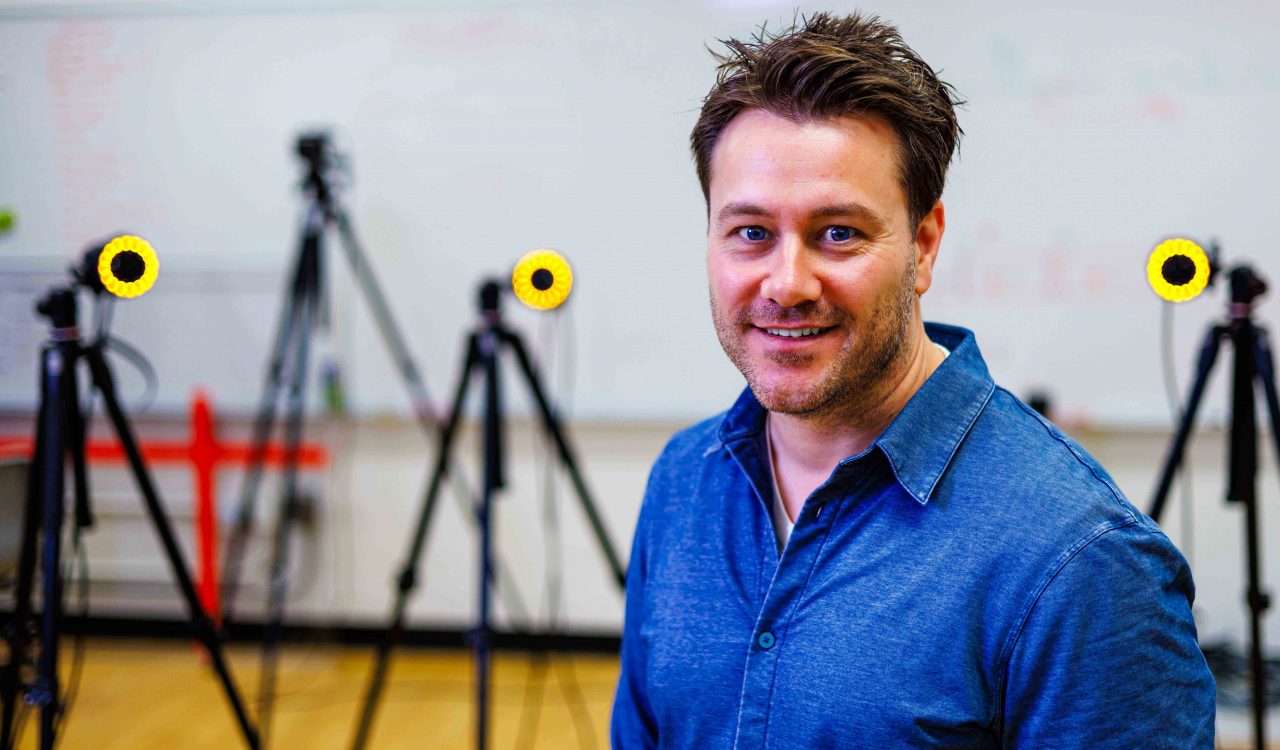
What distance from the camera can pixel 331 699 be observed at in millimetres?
2623

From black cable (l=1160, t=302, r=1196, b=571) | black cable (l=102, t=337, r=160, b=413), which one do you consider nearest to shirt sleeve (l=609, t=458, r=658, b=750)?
black cable (l=1160, t=302, r=1196, b=571)

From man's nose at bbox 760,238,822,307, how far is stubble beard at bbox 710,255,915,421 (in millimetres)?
16

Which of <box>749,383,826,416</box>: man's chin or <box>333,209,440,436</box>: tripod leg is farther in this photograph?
<box>333,209,440,436</box>: tripod leg

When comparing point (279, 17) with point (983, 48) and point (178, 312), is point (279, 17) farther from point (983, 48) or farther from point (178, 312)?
point (983, 48)

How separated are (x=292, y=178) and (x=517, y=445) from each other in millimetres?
971

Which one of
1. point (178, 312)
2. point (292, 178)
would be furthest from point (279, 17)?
point (178, 312)

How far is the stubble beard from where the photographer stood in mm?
910

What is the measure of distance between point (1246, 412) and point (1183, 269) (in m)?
0.52

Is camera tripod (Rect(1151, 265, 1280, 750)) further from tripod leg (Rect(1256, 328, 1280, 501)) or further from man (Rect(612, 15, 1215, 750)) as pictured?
man (Rect(612, 15, 1215, 750))

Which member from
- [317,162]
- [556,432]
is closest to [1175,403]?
[556,432]

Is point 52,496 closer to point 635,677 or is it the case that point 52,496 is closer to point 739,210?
point 635,677

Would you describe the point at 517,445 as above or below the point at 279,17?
below

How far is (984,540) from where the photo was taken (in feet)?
2.81

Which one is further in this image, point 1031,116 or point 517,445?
point 517,445
